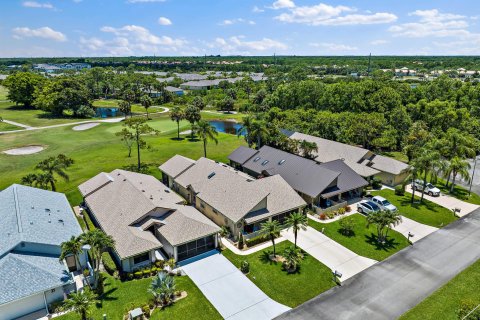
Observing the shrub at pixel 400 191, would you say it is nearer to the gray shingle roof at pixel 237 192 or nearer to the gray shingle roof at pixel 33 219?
the gray shingle roof at pixel 237 192

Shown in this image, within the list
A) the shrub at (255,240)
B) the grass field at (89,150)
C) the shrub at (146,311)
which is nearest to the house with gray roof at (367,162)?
the grass field at (89,150)

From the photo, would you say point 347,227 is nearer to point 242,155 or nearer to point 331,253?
point 331,253

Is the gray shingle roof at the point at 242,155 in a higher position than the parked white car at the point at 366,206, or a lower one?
higher

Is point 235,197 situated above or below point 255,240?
above

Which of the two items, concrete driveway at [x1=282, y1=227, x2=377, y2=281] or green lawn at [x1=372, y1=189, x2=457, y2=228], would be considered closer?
concrete driveway at [x1=282, y1=227, x2=377, y2=281]

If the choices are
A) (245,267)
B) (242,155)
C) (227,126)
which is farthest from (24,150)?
(245,267)

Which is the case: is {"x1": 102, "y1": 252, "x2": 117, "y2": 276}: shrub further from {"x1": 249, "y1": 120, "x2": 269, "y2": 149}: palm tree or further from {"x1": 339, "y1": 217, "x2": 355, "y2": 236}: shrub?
{"x1": 249, "y1": 120, "x2": 269, "y2": 149}: palm tree

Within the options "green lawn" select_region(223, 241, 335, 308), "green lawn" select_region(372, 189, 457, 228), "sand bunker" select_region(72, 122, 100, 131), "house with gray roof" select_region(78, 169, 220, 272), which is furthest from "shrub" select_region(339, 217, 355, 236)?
"sand bunker" select_region(72, 122, 100, 131)
